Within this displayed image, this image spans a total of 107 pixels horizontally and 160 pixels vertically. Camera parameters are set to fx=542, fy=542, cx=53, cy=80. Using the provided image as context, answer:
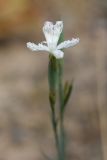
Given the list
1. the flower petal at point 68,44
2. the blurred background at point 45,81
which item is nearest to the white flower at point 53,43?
the flower petal at point 68,44

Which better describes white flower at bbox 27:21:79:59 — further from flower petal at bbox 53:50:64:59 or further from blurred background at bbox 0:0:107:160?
blurred background at bbox 0:0:107:160

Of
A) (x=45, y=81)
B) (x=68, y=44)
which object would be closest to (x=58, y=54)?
(x=68, y=44)

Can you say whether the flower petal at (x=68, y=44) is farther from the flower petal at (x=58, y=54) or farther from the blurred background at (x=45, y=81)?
the blurred background at (x=45, y=81)

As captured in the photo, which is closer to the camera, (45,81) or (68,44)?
(68,44)

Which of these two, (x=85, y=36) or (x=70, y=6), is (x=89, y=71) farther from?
(x=70, y=6)

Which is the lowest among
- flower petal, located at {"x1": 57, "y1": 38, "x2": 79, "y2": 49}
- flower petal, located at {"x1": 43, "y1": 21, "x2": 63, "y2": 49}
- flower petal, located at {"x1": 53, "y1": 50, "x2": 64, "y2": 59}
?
flower petal, located at {"x1": 53, "y1": 50, "x2": 64, "y2": 59}

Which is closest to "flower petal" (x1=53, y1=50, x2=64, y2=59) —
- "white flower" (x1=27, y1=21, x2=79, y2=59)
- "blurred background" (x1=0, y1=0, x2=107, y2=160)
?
"white flower" (x1=27, y1=21, x2=79, y2=59)

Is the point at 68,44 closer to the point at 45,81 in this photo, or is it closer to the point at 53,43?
the point at 53,43

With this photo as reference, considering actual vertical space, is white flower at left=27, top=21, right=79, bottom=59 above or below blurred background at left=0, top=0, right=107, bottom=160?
above
